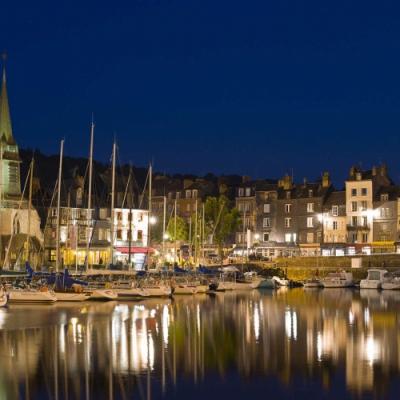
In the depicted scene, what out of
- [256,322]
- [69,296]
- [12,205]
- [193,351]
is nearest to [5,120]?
[12,205]

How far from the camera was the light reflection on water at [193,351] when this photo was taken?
21.8 metres

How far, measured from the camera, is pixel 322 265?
3152 inches

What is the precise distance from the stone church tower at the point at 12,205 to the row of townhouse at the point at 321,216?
86.4 ft

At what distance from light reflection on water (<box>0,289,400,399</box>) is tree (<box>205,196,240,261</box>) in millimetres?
39943

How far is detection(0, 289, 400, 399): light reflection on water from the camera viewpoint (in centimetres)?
2183

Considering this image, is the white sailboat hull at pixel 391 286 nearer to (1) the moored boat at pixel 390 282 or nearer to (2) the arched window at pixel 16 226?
(1) the moored boat at pixel 390 282

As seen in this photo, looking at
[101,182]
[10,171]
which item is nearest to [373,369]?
[10,171]

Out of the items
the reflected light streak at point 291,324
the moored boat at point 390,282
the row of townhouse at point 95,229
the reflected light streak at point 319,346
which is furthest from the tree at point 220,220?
the reflected light streak at point 319,346

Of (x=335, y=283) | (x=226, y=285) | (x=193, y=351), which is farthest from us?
(x=335, y=283)

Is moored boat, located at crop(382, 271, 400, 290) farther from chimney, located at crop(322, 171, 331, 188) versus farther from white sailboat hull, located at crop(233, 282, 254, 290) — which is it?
chimney, located at crop(322, 171, 331, 188)

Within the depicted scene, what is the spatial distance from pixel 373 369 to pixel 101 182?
70.3m

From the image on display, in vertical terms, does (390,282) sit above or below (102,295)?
above

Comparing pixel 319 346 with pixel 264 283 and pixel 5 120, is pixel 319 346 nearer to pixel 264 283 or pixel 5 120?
pixel 264 283

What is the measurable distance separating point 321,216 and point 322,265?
397 inches
